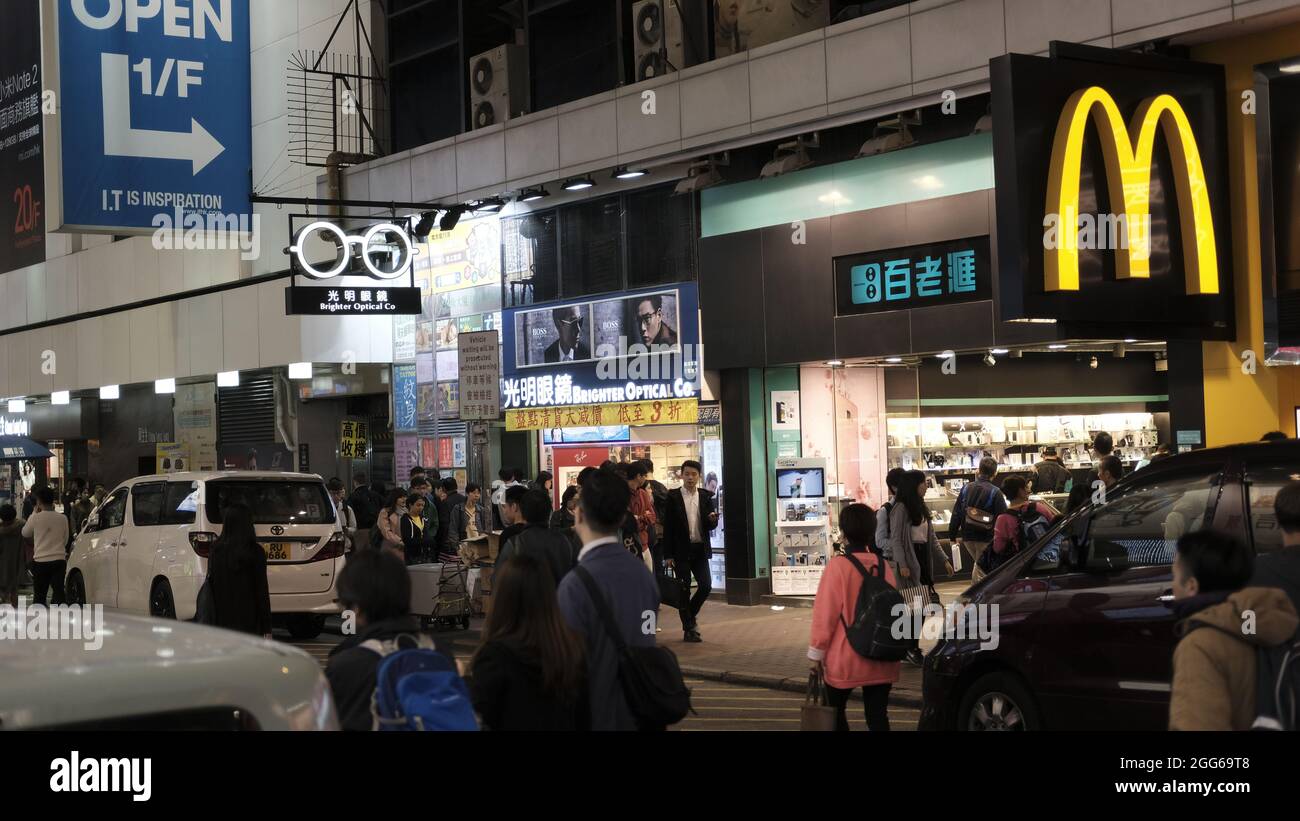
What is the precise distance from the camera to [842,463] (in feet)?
61.2

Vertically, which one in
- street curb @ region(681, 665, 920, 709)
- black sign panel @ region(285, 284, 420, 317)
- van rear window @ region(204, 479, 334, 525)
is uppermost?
Result: black sign panel @ region(285, 284, 420, 317)

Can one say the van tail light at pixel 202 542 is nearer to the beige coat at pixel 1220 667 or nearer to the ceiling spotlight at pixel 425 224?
the ceiling spotlight at pixel 425 224

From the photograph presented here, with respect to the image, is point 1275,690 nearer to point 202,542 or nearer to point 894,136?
point 894,136

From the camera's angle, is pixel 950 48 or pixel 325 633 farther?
pixel 325 633

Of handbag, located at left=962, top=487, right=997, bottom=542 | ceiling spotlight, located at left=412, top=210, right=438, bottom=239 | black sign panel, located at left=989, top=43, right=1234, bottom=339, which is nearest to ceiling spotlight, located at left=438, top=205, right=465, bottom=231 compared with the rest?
ceiling spotlight, located at left=412, top=210, right=438, bottom=239

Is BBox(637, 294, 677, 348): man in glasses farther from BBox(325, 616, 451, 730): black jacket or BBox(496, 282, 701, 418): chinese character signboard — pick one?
BBox(325, 616, 451, 730): black jacket

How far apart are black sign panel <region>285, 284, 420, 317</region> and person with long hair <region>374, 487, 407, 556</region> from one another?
4.04 meters

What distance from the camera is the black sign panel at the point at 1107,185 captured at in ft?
39.2

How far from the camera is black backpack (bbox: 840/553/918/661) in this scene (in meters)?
7.55

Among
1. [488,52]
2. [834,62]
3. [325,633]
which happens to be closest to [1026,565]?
[834,62]

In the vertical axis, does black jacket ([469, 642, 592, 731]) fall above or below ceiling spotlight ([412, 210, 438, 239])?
below

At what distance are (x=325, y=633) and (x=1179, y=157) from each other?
37.3 ft

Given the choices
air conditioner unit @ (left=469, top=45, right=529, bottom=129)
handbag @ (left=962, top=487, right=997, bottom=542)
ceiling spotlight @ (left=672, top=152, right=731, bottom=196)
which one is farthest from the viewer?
air conditioner unit @ (left=469, top=45, right=529, bottom=129)
